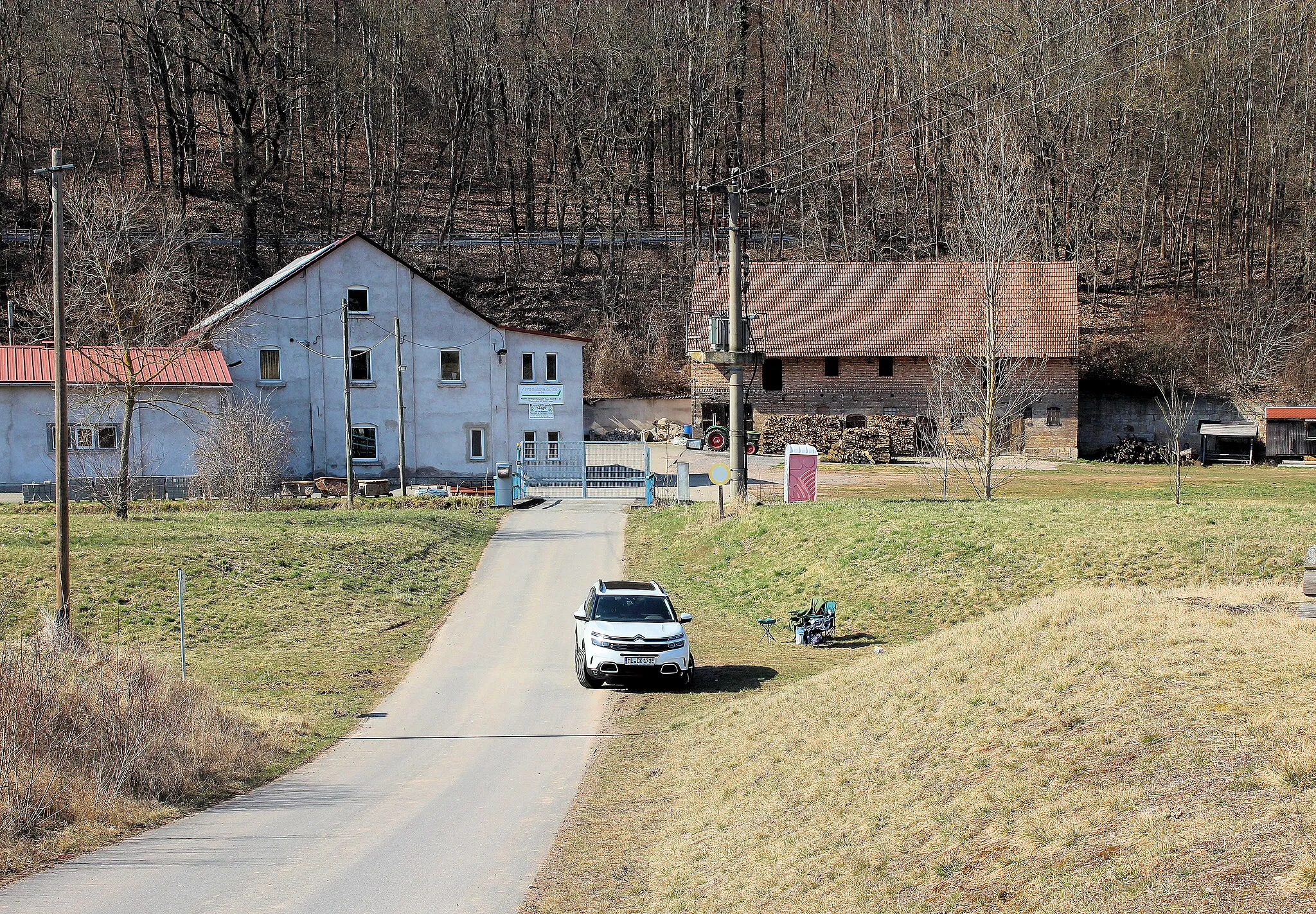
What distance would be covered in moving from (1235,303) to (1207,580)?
51.7 m

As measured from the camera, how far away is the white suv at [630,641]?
62.8ft

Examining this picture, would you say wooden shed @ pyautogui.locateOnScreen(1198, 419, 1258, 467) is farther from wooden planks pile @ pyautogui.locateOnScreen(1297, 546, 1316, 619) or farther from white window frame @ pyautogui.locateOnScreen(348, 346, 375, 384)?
wooden planks pile @ pyautogui.locateOnScreen(1297, 546, 1316, 619)

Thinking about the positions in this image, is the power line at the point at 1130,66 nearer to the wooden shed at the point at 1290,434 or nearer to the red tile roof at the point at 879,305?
the red tile roof at the point at 879,305

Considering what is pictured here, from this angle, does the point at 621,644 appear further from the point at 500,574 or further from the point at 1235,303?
the point at 1235,303

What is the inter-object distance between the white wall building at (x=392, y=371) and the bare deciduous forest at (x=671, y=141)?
2135 centimetres

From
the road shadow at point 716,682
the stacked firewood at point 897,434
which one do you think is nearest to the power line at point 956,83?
the stacked firewood at point 897,434

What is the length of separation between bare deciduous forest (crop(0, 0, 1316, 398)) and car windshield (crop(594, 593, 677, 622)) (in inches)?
1914

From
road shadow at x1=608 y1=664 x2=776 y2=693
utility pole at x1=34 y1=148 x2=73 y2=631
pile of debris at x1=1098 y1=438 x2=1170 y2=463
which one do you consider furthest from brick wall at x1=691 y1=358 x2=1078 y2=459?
utility pole at x1=34 y1=148 x2=73 y2=631

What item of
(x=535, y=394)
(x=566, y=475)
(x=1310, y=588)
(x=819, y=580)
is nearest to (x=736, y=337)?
(x=819, y=580)

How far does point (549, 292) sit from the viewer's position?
7731cm

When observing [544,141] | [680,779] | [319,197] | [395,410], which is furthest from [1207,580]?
[544,141]

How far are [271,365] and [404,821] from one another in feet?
121

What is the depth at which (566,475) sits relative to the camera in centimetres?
4825

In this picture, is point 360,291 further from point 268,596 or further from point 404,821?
point 404,821
